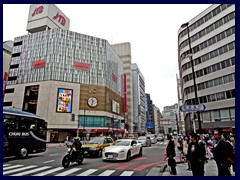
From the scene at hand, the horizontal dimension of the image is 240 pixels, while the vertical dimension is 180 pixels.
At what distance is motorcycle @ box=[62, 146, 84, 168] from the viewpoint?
32.8 ft

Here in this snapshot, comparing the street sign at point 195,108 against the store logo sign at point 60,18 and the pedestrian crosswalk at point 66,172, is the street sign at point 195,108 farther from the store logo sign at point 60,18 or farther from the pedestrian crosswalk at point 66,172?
the store logo sign at point 60,18

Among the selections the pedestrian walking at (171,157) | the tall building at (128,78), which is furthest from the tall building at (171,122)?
the pedestrian walking at (171,157)

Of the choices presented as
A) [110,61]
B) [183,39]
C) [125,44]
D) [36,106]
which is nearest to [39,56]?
[36,106]

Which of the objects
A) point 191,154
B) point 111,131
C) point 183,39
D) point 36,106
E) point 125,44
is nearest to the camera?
point 191,154

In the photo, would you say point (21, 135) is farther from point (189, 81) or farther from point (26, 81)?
point (26, 81)

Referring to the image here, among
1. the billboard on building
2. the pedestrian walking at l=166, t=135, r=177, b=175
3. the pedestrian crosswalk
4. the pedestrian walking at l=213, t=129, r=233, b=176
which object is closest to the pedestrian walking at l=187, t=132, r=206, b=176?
the pedestrian walking at l=213, t=129, r=233, b=176

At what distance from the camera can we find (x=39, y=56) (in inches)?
2287

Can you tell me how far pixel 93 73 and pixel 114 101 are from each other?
1421 cm

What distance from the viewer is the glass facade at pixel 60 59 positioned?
186ft

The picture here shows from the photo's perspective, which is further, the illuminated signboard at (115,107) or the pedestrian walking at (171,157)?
the illuminated signboard at (115,107)

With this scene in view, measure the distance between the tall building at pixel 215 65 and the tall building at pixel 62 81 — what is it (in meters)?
29.8

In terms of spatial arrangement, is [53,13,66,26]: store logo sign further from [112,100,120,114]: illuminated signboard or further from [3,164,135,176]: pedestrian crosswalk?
[3,164,135,176]: pedestrian crosswalk

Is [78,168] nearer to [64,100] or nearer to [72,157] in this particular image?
[72,157]

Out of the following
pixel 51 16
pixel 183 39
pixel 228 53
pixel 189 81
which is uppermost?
pixel 51 16
